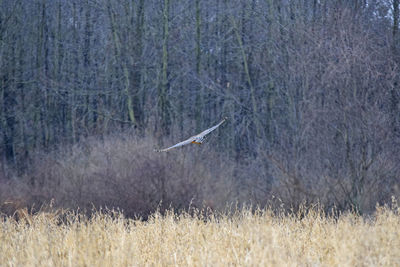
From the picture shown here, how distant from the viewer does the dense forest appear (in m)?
13.7

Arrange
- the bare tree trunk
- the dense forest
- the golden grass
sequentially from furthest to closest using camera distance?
the bare tree trunk, the dense forest, the golden grass

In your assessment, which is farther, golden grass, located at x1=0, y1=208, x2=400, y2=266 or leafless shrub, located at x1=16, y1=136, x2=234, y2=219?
leafless shrub, located at x1=16, y1=136, x2=234, y2=219

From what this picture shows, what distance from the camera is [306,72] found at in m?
15.1

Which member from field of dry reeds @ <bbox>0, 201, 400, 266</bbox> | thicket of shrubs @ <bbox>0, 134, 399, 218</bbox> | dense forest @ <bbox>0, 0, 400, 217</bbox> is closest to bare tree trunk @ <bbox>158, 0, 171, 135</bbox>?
dense forest @ <bbox>0, 0, 400, 217</bbox>

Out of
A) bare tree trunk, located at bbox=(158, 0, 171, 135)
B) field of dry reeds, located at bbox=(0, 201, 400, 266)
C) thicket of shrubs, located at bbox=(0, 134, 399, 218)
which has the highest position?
bare tree trunk, located at bbox=(158, 0, 171, 135)

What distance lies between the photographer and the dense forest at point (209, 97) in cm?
1367

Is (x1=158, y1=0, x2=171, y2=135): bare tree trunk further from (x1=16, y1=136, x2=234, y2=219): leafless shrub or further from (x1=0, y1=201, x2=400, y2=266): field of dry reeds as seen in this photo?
(x1=0, y1=201, x2=400, y2=266): field of dry reeds

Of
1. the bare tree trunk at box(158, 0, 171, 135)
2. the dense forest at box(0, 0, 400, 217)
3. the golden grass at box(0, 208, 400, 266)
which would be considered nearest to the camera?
the golden grass at box(0, 208, 400, 266)

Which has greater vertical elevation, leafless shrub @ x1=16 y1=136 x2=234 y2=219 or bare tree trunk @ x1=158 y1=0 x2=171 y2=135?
bare tree trunk @ x1=158 y1=0 x2=171 y2=135

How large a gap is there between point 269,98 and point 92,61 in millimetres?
8229

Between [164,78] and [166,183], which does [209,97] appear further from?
[166,183]

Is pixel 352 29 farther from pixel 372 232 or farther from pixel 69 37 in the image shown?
pixel 69 37

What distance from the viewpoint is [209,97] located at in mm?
23312

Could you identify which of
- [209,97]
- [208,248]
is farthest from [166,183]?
[209,97]
